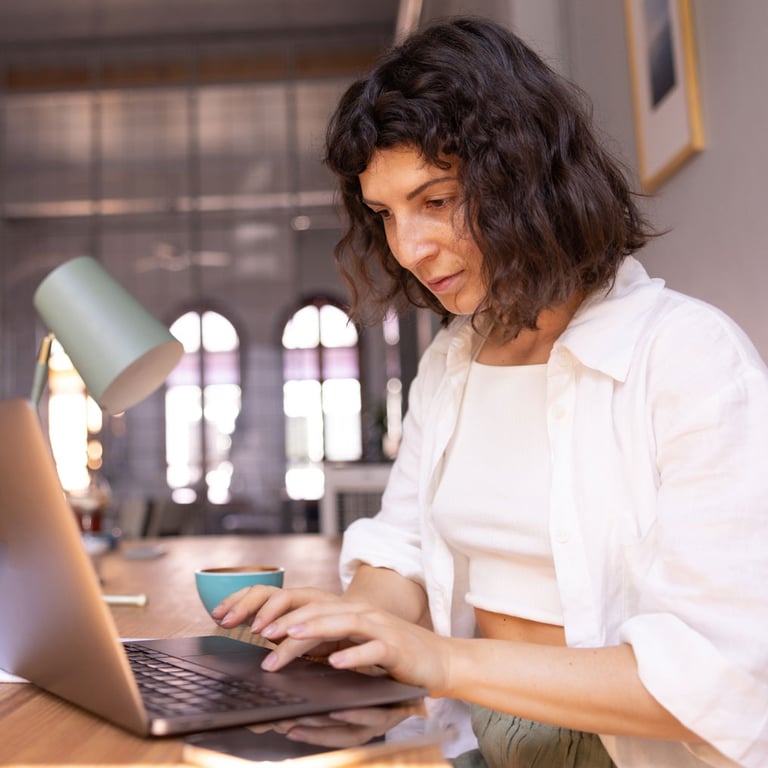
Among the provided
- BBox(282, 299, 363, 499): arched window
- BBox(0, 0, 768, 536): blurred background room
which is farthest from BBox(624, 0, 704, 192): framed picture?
BBox(282, 299, 363, 499): arched window

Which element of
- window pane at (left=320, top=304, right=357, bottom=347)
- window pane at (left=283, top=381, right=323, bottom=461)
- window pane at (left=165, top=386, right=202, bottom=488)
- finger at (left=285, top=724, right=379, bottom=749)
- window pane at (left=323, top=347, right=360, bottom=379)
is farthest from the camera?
window pane at (left=320, top=304, right=357, bottom=347)

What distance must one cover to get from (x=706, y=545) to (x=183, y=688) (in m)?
0.45

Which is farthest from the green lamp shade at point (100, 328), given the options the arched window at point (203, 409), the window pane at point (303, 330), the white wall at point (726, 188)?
the window pane at point (303, 330)

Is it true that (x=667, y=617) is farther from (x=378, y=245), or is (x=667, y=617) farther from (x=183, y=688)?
(x=378, y=245)

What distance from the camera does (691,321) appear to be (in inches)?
35.5

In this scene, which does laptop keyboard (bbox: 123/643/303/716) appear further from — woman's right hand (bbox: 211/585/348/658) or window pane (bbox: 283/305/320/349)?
window pane (bbox: 283/305/320/349)

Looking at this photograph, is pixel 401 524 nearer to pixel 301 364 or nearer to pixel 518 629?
pixel 518 629

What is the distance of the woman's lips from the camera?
108 cm

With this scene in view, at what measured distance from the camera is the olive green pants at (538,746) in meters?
0.92

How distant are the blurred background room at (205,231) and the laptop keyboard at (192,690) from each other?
532cm

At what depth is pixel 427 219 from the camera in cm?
104

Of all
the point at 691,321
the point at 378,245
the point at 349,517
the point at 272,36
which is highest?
the point at 272,36

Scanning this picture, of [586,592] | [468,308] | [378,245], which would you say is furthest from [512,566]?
[378,245]

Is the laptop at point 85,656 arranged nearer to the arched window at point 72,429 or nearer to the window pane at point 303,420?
the window pane at point 303,420
